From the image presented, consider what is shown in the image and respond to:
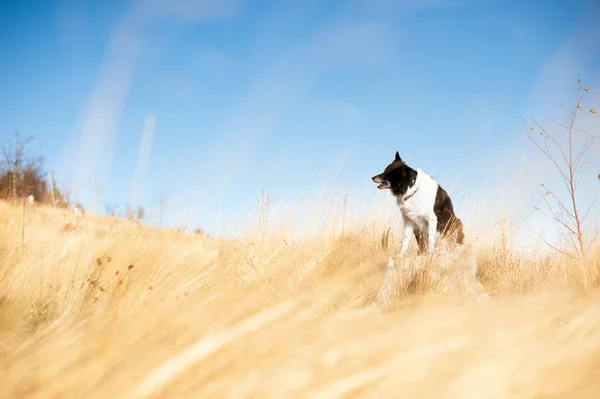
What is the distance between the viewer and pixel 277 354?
133 centimetres

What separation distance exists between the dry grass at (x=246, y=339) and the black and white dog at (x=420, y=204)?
138cm

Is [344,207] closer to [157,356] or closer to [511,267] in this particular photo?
[511,267]

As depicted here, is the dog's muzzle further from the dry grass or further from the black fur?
the dry grass

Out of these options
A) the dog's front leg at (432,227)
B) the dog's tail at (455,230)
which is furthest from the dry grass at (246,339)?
the dog's front leg at (432,227)

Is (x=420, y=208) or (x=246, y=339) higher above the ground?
(x=420, y=208)

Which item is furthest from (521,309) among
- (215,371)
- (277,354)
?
(215,371)

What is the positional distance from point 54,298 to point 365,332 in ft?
5.14

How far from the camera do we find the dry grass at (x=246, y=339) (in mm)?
1096

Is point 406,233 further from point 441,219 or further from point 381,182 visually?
point 381,182

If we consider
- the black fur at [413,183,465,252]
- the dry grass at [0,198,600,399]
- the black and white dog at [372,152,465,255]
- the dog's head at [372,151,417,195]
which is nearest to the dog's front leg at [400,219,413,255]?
the black and white dog at [372,152,465,255]

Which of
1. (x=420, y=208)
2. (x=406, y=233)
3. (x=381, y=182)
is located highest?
(x=381, y=182)

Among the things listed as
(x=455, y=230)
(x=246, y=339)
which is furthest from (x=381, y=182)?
(x=246, y=339)

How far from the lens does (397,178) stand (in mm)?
4434

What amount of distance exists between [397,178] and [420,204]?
0.39 metres
